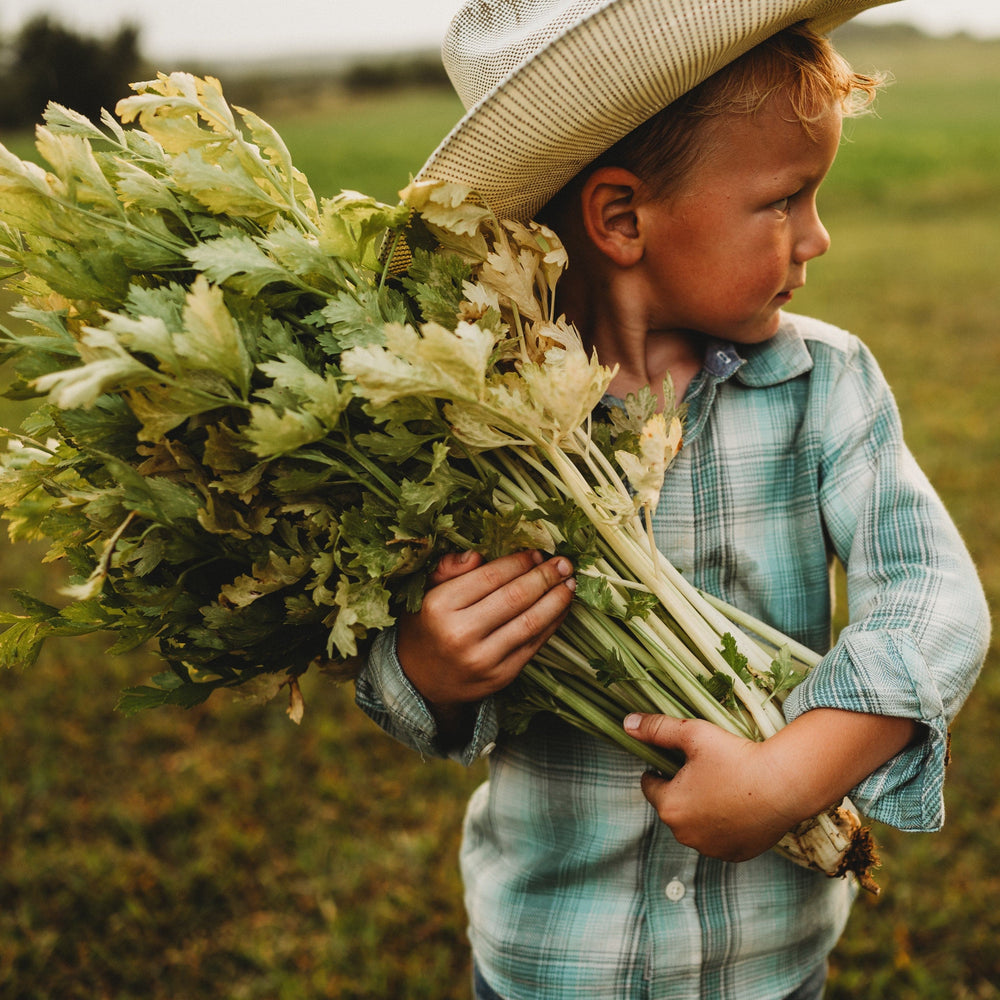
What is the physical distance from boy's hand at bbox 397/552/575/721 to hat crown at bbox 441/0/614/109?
704 millimetres

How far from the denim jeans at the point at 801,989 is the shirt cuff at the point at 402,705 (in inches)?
22.0

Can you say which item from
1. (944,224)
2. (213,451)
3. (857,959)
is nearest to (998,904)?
(857,959)

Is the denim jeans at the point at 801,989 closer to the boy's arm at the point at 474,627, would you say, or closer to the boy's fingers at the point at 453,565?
the boy's arm at the point at 474,627

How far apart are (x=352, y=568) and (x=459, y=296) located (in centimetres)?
42

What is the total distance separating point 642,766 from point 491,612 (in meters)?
0.50

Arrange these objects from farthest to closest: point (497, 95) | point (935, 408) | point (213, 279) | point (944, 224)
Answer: point (944, 224), point (935, 408), point (497, 95), point (213, 279)

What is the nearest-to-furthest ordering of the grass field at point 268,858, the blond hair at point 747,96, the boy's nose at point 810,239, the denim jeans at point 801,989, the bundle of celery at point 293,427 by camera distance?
the bundle of celery at point 293,427 → the blond hair at point 747,96 → the boy's nose at point 810,239 → the denim jeans at point 801,989 → the grass field at point 268,858

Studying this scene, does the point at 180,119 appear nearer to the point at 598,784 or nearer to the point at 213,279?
the point at 213,279

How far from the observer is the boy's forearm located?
134cm

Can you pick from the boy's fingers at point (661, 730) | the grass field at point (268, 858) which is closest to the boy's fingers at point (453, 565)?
the boy's fingers at point (661, 730)

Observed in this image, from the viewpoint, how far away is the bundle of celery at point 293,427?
4.00 ft

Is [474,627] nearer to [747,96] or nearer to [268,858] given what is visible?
[747,96]

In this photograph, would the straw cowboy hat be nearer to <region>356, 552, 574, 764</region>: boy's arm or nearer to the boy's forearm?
<region>356, 552, 574, 764</region>: boy's arm

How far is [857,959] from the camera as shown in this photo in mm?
2713
